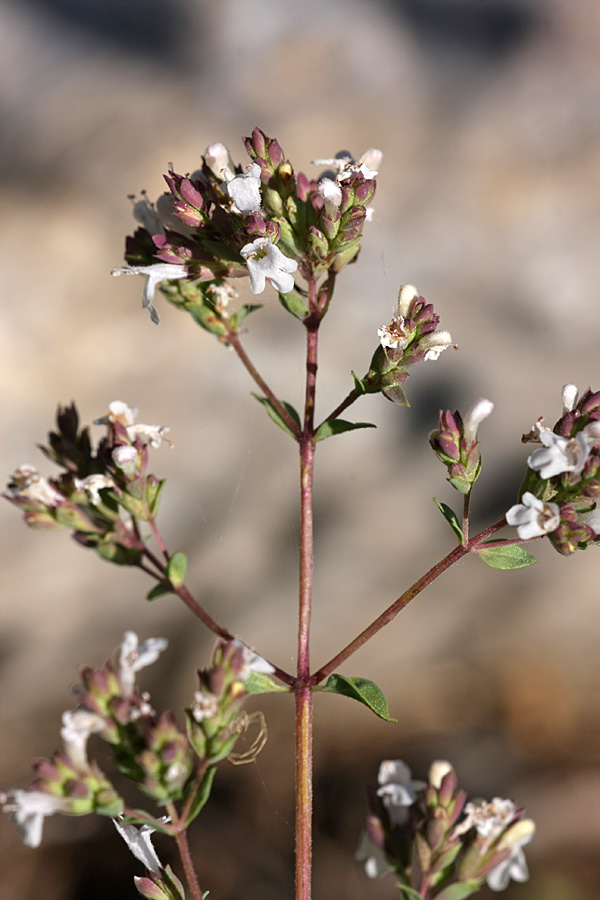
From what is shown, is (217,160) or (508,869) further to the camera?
(217,160)

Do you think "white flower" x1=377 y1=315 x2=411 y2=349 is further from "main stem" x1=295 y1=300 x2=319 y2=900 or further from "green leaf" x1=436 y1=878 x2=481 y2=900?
"green leaf" x1=436 y1=878 x2=481 y2=900

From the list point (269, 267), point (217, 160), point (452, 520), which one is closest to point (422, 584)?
point (452, 520)

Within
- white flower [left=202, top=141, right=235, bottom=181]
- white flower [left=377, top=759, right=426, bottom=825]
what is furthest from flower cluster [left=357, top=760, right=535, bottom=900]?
white flower [left=202, top=141, right=235, bottom=181]

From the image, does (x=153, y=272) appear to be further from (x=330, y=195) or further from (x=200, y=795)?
(x=200, y=795)

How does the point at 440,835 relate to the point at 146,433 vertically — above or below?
below

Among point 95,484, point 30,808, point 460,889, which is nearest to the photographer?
point 30,808

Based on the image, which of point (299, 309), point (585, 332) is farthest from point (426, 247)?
point (299, 309)

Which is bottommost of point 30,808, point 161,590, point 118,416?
point 30,808
